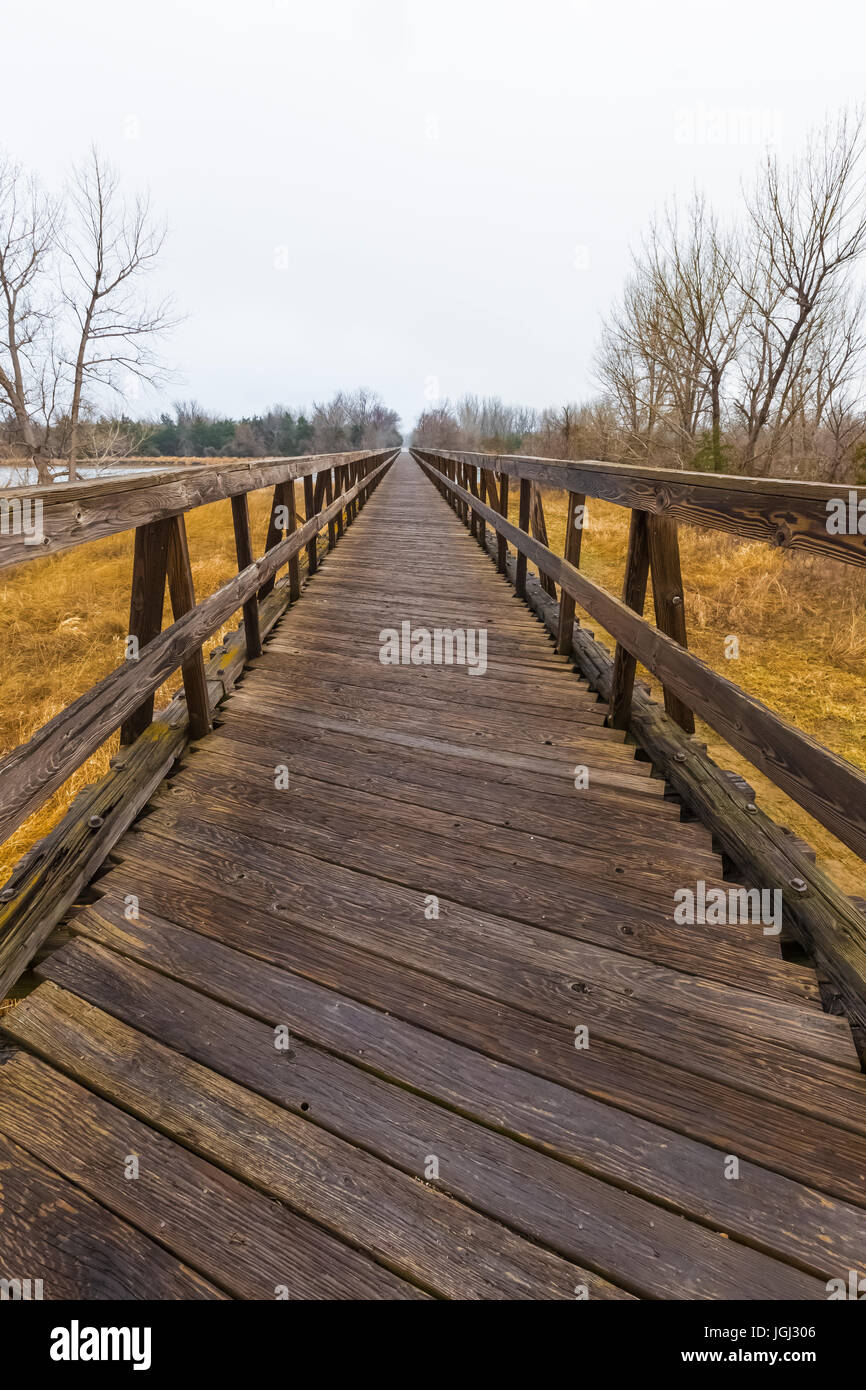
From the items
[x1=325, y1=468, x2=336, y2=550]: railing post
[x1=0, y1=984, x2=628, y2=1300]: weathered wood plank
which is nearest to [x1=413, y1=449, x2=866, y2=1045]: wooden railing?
[x1=0, y1=984, x2=628, y2=1300]: weathered wood plank

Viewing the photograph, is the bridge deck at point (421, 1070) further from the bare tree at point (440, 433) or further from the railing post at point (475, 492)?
the bare tree at point (440, 433)

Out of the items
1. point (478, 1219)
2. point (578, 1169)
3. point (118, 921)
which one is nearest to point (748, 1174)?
point (578, 1169)

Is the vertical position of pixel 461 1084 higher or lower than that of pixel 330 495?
lower

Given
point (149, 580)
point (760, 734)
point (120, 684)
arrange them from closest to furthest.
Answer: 1. point (760, 734)
2. point (120, 684)
3. point (149, 580)

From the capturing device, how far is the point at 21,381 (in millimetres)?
19297

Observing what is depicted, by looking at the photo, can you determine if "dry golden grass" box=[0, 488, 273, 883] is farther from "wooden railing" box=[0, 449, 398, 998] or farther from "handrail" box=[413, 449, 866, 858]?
"handrail" box=[413, 449, 866, 858]

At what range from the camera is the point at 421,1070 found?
5.05 feet

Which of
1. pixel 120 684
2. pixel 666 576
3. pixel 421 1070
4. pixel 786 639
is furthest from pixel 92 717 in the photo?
pixel 786 639

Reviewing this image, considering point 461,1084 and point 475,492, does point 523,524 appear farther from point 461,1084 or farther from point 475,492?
point 475,492

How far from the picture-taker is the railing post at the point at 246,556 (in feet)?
11.8

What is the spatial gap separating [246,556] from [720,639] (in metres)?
8.58

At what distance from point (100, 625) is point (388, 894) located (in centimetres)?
1264
